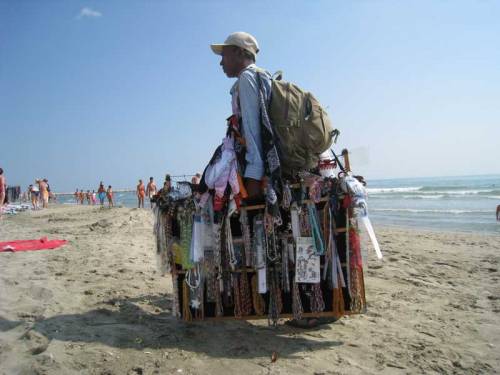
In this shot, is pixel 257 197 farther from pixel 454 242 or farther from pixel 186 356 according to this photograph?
pixel 454 242

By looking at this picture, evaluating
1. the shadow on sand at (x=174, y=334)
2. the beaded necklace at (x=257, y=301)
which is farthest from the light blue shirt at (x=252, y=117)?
the shadow on sand at (x=174, y=334)

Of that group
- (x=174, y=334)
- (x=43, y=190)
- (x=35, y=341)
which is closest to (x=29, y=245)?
(x=35, y=341)

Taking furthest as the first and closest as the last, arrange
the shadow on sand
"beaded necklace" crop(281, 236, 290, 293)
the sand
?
"beaded necklace" crop(281, 236, 290, 293), the shadow on sand, the sand

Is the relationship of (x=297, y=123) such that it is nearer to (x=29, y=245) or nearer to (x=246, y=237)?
(x=246, y=237)

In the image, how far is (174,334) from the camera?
2814 mm

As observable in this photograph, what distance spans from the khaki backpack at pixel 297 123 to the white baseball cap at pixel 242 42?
1.30 feet

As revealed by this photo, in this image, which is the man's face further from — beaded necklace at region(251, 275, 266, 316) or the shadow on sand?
the shadow on sand

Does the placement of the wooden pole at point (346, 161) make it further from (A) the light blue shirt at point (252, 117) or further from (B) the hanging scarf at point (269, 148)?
(A) the light blue shirt at point (252, 117)

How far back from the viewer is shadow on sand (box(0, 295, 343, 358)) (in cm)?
259

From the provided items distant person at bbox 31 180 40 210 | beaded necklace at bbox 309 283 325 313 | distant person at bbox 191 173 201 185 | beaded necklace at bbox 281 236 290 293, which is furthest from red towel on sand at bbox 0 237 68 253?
distant person at bbox 31 180 40 210

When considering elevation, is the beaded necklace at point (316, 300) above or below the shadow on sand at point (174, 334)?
above

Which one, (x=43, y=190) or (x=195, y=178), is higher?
(x=43, y=190)

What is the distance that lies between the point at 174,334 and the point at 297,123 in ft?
6.20

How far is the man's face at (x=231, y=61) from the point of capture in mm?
2977
